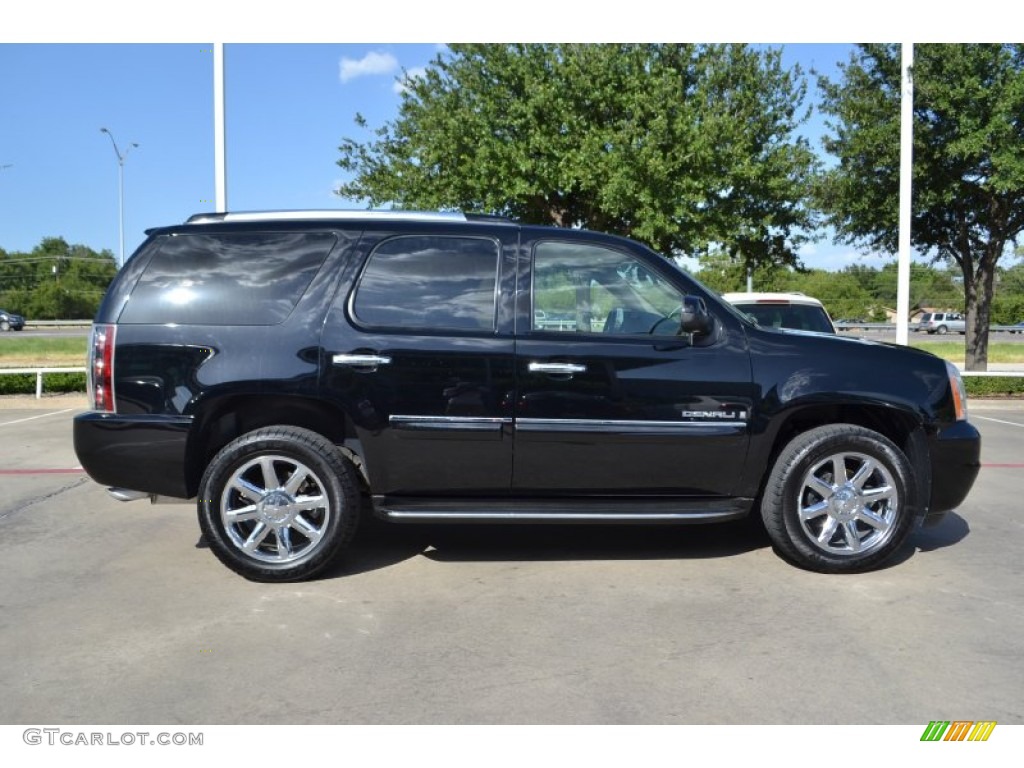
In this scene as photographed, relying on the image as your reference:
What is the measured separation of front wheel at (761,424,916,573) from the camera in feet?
15.7

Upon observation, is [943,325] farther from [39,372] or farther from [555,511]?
[555,511]

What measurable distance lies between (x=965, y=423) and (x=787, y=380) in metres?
1.17

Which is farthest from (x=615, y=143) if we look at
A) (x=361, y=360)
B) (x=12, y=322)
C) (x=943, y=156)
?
(x=12, y=322)

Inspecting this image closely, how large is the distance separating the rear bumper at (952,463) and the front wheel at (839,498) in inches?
9.6

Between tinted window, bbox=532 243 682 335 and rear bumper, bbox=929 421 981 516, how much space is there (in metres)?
1.65

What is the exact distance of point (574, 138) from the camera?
17.2 meters

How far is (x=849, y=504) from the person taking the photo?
190 inches

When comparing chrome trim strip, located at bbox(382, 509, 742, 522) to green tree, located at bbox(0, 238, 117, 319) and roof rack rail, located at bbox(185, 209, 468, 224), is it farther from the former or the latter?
green tree, located at bbox(0, 238, 117, 319)

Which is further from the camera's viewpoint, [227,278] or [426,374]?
[227,278]

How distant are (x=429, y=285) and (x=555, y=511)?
1424mm
